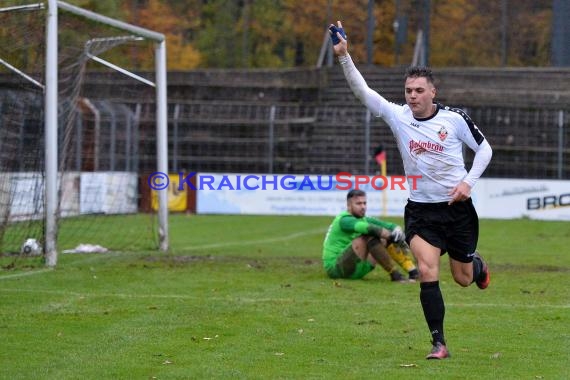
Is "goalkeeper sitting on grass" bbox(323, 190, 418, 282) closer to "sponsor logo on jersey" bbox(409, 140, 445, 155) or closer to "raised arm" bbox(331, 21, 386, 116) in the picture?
"raised arm" bbox(331, 21, 386, 116)

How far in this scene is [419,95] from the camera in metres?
8.52

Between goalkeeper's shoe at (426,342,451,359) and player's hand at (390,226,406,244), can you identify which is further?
player's hand at (390,226,406,244)

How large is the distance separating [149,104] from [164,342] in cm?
2621

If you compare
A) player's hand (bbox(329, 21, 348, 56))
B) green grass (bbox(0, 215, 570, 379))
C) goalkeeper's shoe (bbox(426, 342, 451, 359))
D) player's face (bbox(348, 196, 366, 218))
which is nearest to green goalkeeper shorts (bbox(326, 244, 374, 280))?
green grass (bbox(0, 215, 570, 379))

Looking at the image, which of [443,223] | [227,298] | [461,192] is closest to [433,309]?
[443,223]

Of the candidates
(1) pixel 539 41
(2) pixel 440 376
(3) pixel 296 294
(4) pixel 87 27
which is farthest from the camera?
(1) pixel 539 41

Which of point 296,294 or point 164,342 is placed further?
point 296,294

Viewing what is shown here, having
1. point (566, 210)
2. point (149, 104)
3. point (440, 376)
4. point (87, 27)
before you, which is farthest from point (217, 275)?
point (149, 104)

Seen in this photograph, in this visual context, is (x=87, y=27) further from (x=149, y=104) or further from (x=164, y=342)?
(x=149, y=104)

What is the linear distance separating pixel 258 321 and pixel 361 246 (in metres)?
3.66

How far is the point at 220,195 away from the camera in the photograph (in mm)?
31891

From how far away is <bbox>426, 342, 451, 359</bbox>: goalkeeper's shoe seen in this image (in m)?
8.13

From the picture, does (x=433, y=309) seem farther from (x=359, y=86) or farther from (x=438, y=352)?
(x=359, y=86)

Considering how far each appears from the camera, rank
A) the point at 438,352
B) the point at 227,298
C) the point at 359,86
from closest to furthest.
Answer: the point at 438,352, the point at 359,86, the point at 227,298
